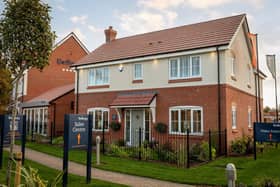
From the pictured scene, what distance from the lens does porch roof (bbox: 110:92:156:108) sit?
1820cm

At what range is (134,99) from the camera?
747 inches

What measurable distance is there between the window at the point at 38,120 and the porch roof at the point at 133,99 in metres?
8.91

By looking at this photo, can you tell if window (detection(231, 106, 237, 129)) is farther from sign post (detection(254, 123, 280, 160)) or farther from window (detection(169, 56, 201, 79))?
sign post (detection(254, 123, 280, 160))

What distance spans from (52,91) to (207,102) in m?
18.3

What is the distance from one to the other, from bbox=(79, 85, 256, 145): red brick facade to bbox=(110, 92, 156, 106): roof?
0.59m

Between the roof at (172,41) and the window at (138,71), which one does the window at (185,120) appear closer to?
the window at (138,71)

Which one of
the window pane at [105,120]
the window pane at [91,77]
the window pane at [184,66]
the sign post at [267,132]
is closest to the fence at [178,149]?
the sign post at [267,132]

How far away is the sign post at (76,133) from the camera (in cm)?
845

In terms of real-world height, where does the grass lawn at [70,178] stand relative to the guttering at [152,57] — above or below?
below

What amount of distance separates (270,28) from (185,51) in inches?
406

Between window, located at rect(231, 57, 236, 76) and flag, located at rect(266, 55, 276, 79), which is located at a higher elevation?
flag, located at rect(266, 55, 276, 79)

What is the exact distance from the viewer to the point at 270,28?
23.3 meters

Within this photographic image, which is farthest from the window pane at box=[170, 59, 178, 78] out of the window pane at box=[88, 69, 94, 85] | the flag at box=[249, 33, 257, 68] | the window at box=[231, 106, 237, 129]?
the flag at box=[249, 33, 257, 68]

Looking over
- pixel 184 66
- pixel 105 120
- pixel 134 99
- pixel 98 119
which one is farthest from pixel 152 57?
pixel 98 119
